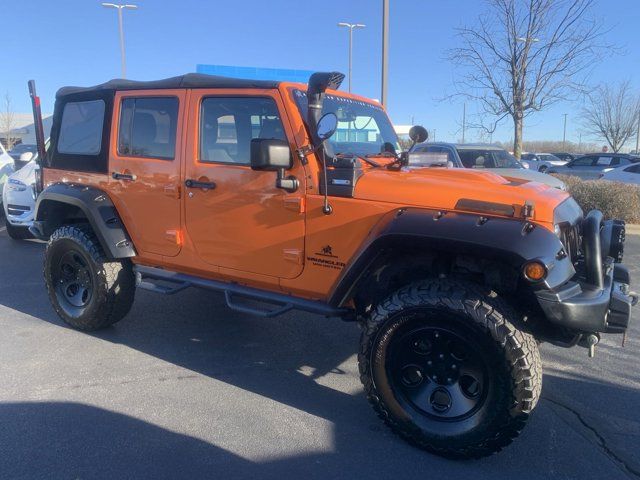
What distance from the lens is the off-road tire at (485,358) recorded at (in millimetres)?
2682

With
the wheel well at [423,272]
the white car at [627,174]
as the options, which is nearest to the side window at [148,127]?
the wheel well at [423,272]

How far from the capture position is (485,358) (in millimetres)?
2746

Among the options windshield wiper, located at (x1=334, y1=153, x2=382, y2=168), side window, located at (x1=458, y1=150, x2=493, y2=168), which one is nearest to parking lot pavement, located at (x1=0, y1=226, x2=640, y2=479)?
windshield wiper, located at (x1=334, y1=153, x2=382, y2=168)

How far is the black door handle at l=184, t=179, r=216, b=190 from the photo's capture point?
12.0 feet

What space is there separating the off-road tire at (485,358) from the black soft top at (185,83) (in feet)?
5.55

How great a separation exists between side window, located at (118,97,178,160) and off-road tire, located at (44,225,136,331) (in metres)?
0.86

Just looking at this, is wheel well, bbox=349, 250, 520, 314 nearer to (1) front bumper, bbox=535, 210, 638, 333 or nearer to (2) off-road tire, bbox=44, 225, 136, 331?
(1) front bumper, bbox=535, 210, 638, 333

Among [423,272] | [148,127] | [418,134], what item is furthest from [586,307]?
[148,127]

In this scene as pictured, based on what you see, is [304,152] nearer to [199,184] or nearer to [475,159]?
[199,184]

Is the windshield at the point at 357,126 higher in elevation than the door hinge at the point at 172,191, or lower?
higher

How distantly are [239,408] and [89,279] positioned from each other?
77.8 inches

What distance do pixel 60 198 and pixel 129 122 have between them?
0.92m

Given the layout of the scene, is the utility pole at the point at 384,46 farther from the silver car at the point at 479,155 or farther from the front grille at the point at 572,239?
the front grille at the point at 572,239

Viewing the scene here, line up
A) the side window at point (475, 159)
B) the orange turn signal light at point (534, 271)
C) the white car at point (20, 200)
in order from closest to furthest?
the orange turn signal light at point (534, 271) < the white car at point (20, 200) < the side window at point (475, 159)
